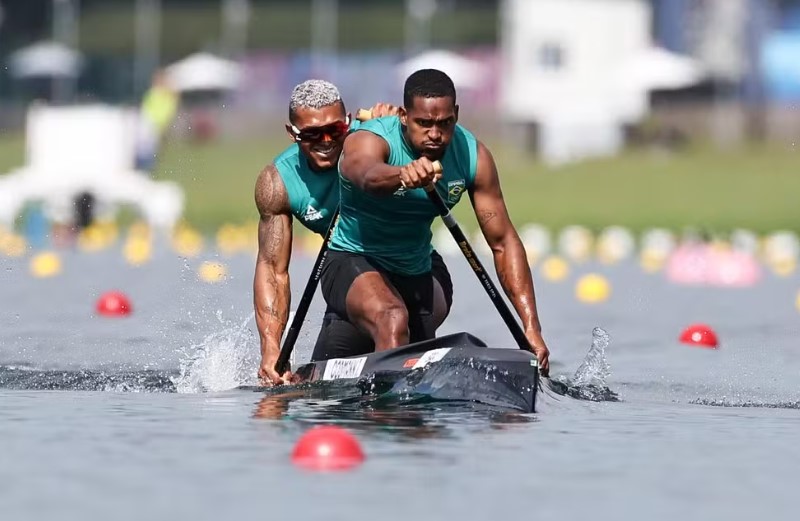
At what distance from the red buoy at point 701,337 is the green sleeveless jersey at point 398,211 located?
443 centimetres

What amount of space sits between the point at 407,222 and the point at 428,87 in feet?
3.63

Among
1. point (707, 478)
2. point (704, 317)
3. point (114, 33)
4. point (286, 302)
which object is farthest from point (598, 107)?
point (707, 478)

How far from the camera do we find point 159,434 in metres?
8.43

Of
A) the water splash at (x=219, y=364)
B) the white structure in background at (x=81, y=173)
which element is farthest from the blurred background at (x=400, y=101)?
the water splash at (x=219, y=364)

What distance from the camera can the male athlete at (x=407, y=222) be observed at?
30.0 ft

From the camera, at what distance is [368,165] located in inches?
356

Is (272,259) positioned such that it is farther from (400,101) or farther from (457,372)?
(400,101)

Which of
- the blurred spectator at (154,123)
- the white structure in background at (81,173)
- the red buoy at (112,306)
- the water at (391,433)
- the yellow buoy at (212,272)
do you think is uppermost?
the blurred spectator at (154,123)

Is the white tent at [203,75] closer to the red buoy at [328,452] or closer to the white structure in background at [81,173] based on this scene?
the white structure in background at [81,173]

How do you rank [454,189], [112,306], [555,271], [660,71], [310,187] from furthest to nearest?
[660,71], [555,271], [112,306], [310,187], [454,189]

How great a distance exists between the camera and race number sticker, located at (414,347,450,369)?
9.40 metres

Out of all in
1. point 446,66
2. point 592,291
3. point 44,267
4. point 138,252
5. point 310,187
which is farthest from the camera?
point 446,66

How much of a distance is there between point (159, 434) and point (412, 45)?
146ft

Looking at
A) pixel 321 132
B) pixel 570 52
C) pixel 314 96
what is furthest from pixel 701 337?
pixel 570 52
